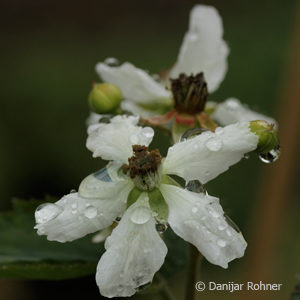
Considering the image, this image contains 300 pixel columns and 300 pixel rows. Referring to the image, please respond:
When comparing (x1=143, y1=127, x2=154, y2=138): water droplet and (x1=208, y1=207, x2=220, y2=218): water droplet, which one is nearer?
(x1=208, y1=207, x2=220, y2=218): water droplet

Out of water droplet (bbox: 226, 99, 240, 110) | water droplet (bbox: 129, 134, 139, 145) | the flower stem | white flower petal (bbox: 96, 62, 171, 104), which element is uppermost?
white flower petal (bbox: 96, 62, 171, 104)

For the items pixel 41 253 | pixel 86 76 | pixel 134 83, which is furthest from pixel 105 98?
pixel 86 76

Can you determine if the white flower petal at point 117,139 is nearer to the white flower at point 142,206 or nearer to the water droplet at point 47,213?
the white flower at point 142,206

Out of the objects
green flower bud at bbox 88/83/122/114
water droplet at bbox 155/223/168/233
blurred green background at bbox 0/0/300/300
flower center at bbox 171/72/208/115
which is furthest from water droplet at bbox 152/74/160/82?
blurred green background at bbox 0/0/300/300

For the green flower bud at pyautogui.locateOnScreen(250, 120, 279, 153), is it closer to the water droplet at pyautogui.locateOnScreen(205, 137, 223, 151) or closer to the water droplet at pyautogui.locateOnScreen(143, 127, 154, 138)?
the water droplet at pyautogui.locateOnScreen(205, 137, 223, 151)

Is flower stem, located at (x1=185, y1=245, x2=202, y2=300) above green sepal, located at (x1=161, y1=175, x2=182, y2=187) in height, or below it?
A: below

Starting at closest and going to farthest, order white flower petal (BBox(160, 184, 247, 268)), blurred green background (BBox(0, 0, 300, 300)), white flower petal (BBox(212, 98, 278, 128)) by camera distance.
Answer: white flower petal (BBox(160, 184, 247, 268))
white flower petal (BBox(212, 98, 278, 128))
blurred green background (BBox(0, 0, 300, 300))

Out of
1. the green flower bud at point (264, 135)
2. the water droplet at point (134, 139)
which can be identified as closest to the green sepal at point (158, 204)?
the water droplet at point (134, 139)
